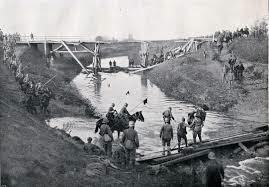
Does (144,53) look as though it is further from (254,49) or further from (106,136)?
(106,136)

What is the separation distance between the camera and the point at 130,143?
812cm

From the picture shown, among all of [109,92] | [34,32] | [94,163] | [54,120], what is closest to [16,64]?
[34,32]

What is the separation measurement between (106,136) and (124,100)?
129 cm

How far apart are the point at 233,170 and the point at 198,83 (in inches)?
144

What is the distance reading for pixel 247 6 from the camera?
9.22 m

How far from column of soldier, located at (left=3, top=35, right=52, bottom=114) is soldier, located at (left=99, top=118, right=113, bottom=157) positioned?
150 centimetres

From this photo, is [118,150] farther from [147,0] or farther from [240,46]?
[240,46]

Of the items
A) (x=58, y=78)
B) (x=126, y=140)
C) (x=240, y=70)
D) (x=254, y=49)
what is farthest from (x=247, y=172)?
(x=58, y=78)

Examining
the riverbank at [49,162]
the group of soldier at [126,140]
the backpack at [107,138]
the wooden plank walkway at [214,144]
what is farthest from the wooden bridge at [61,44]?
the wooden plank walkway at [214,144]

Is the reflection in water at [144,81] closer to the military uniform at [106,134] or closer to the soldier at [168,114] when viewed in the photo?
the soldier at [168,114]

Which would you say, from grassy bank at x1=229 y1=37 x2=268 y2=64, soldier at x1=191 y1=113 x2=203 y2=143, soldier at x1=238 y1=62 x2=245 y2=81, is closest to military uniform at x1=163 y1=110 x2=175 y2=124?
soldier at x1=191 y1=113 x2=203 y2=143

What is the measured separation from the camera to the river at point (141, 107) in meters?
8.96

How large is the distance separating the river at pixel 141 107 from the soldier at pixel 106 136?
0.40 m

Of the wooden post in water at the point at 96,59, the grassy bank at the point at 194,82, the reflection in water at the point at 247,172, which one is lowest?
the reflection in water at the point at 247,172
